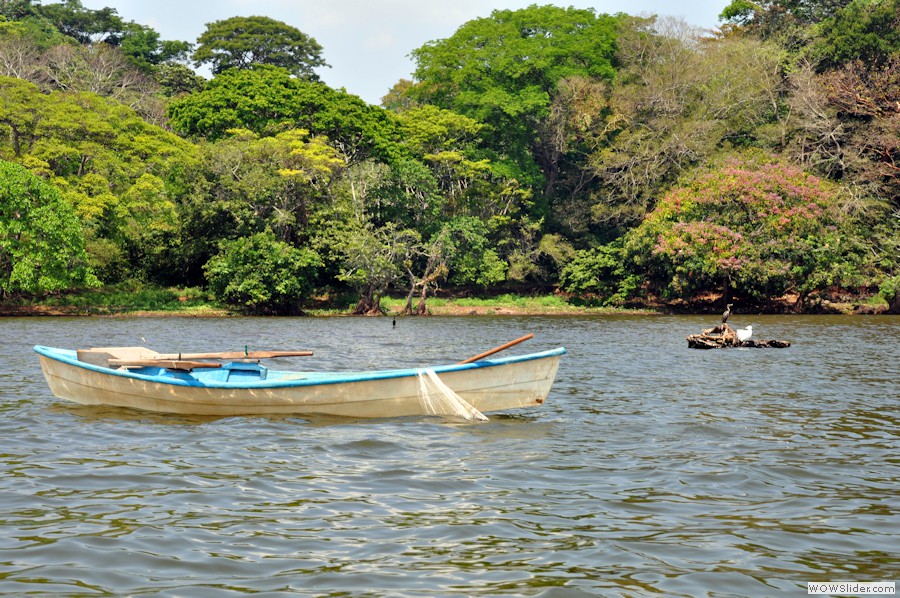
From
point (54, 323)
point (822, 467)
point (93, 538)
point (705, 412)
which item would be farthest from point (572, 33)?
point (93, 538)

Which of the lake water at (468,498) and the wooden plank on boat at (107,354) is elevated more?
the wooden plank on boat at (107,354)

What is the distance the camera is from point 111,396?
583 inches

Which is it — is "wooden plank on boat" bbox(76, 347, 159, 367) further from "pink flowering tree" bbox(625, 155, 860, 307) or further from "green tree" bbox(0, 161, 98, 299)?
"pink flowering tree" bbox(625, 155, 860, 307)

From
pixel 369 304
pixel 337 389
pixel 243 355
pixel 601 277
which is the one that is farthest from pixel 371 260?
pixel 337 389

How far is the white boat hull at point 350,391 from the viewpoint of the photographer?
535 inches

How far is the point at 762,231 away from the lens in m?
48.8

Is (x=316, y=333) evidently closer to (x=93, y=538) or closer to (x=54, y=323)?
(x=54, y=323)

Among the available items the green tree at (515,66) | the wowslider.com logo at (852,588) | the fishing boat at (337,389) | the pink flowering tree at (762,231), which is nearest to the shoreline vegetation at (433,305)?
the pink flowering tree at (762,231)

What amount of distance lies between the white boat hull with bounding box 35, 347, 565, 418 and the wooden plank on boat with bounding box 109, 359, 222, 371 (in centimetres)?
20

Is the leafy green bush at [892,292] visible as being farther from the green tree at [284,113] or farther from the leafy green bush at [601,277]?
the green tree at [284,113]

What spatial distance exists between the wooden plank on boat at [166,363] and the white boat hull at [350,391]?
20 centimetres

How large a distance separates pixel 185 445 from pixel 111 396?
3.43m

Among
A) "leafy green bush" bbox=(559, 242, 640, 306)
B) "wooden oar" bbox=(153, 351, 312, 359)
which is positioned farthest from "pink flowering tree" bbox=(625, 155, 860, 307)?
"wooden oar" bbox=(153, 351, 312, 359)

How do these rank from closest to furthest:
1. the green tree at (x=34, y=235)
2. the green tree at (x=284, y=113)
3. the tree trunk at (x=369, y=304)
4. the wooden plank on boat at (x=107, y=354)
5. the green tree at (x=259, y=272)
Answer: the wooden plank on boat at (x=107, y=354)
the green tree at (x=34, y=235)
the green tree at (x=259, y=272)
the tree trunk at (x=369, y=304)
the green tree at (x=284, y=113)
